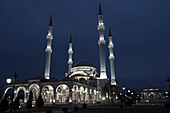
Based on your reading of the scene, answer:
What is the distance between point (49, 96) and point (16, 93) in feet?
29.9

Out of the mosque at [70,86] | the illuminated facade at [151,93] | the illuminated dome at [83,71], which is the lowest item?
the illuminated facade at [151,93]

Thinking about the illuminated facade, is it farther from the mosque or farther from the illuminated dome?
the illuminated dome

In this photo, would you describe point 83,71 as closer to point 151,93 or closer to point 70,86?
point 70,86

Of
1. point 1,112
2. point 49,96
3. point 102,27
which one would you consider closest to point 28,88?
point 49,96

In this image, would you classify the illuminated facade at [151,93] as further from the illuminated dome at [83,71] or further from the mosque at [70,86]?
the illuminated dome at [83,71]

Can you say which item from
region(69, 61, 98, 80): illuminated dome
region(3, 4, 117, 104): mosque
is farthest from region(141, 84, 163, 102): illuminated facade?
region(69, 61, 98, 80): illuminated dome

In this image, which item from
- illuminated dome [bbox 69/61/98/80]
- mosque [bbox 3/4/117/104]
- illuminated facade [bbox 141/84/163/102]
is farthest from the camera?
illuminated facade [bbox 141/84/163/102]

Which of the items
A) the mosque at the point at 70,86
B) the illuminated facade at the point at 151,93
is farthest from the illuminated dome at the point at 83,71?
the illuminated facade at the point at 151,93

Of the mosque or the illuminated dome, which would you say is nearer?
the mosque

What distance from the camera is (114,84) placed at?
54.8 m

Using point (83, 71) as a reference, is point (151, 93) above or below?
below

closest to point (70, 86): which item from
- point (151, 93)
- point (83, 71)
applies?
point (83, 71)

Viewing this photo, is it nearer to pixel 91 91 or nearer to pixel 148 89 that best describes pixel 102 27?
pixel 91 91

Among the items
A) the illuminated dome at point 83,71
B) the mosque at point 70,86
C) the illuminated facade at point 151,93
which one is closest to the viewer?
the mosque at point 70,86
